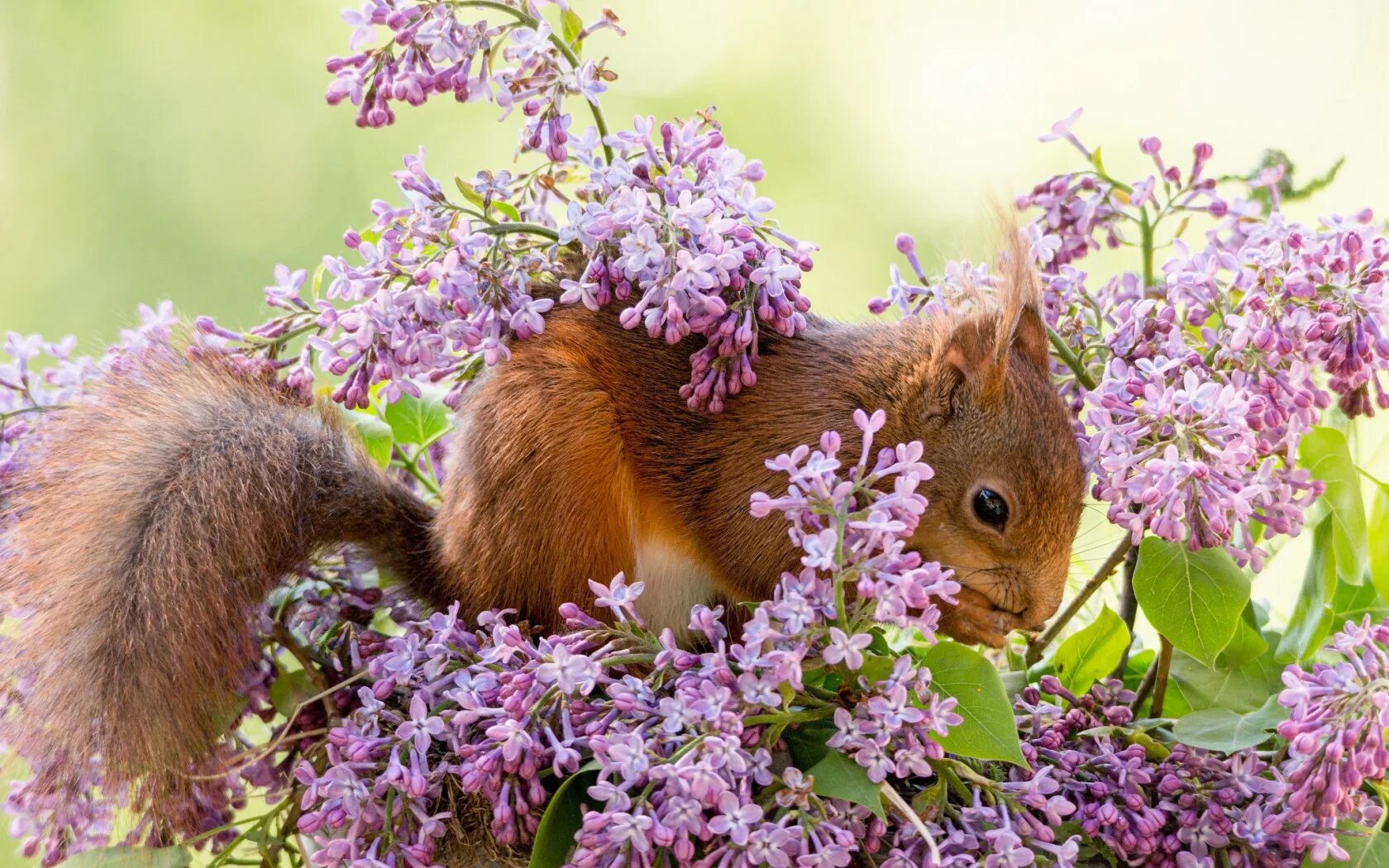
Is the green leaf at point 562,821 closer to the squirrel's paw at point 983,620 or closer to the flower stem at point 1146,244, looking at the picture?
the squirrel's paw at point 983,620

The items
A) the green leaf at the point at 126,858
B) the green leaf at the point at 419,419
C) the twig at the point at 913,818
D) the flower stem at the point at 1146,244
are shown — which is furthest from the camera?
the green leaf at the point at 419,419

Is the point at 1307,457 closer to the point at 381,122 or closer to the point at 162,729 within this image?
the point at 381,122

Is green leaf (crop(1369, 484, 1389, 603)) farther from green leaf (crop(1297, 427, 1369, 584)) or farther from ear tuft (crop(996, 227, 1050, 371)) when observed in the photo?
ear tuft (crop(996, 227, 1050, 371))

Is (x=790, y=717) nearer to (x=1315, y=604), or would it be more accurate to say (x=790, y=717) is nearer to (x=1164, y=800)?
(x=1164, y=800)

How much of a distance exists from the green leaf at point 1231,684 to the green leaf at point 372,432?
767 millimetres

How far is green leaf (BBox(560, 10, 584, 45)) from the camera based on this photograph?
A: 119 cm

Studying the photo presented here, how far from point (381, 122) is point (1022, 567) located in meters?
0.69

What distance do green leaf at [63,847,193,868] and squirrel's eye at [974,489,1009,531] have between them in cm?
76

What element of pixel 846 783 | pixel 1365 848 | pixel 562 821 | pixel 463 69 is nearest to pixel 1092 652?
pixel 1365 848

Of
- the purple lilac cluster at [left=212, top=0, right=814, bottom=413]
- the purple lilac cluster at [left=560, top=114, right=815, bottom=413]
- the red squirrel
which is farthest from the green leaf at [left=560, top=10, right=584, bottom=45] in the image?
the red squirrel

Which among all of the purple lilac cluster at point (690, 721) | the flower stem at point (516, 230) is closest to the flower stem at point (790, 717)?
the purple lilac cluster at point (690, 721)

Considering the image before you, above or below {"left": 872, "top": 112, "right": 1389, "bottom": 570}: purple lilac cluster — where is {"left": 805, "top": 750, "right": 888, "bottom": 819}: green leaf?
below

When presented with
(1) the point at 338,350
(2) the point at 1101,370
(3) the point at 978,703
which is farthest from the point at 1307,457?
(1) the point at 338,350

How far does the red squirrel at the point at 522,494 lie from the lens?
105cm
